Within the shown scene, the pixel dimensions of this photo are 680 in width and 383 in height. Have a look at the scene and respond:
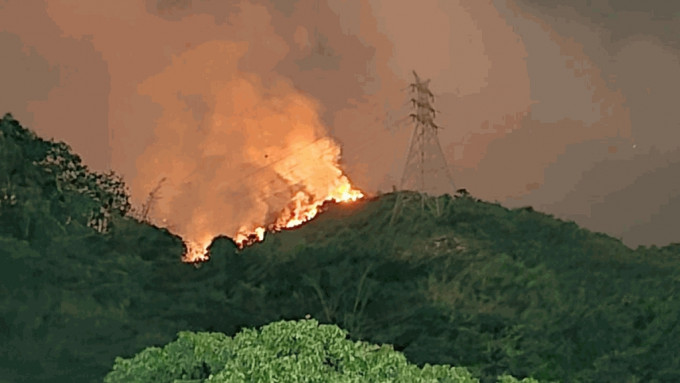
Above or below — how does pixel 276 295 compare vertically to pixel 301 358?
above

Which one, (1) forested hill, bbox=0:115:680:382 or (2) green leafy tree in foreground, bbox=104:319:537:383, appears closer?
(2) green leafy tree in foreground, bbox=104:319:537:383

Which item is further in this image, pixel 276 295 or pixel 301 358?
pixel 276 295

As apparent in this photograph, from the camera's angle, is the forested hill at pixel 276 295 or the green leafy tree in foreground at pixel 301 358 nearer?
the green leafy tree in foreground at pixel 301 358

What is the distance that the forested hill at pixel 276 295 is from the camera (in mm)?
25047

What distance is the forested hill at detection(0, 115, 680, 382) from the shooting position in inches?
986

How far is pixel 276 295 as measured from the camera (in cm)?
3094

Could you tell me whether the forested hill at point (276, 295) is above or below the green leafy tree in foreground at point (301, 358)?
above

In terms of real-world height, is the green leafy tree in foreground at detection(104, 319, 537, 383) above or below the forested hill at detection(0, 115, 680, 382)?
below

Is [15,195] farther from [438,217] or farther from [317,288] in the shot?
[438,217]

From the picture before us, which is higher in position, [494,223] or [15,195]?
[494,223]

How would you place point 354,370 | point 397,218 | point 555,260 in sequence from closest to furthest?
point 354,370 < point 555,260 < point 397,218

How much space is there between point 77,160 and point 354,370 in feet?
74.7

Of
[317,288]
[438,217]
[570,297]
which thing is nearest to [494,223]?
[438,217]

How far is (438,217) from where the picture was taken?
1876 inches
